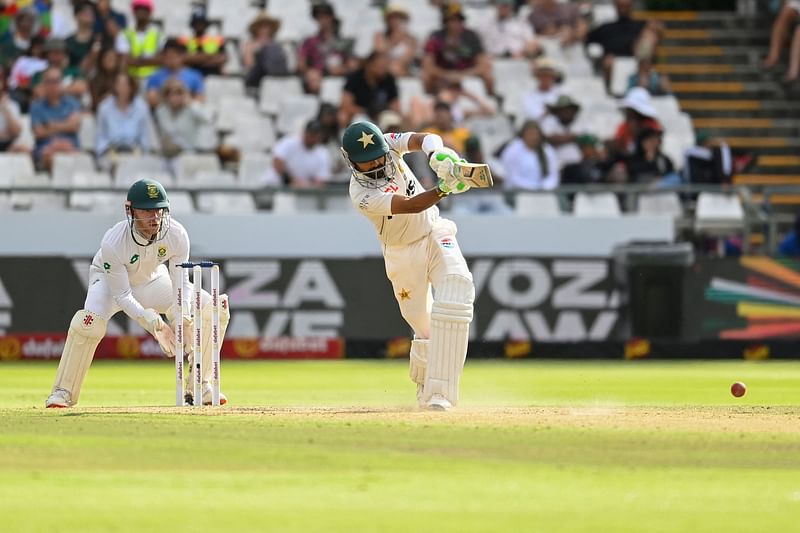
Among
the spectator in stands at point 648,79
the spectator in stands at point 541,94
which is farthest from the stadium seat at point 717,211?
the spectator in stands at point 648,79

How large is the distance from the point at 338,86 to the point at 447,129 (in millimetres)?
1949

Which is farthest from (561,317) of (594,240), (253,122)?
(253,122)

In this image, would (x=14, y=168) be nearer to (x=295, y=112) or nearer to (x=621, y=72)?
(x=295, y=112)

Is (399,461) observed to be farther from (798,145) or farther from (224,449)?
(798,145)

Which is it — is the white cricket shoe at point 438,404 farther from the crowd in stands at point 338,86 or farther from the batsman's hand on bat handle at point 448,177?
the crowd in stands at point 338,86

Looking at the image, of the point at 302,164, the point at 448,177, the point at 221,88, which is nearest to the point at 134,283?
the point at 448,177

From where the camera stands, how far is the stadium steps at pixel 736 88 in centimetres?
2005

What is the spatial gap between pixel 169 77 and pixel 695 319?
6.40 m

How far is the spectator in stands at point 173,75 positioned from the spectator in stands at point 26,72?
4.60ft

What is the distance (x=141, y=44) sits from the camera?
18.3m

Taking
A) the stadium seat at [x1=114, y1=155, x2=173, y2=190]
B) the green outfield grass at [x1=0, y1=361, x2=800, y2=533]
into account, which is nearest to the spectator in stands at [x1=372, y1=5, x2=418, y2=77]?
the stadium seat at [x1=114, y1=155, x2=173, y2=190]

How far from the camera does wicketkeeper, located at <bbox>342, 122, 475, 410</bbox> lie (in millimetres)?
9094

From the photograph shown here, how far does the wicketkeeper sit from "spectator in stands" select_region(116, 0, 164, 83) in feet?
30.0

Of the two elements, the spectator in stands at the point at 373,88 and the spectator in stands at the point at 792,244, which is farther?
the spectator in stands at the point at 373,88
